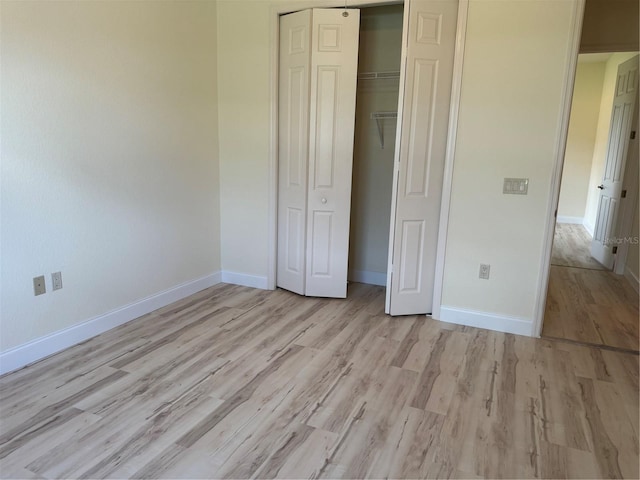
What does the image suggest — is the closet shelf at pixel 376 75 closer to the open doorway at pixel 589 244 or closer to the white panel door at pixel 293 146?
the white panel door at pixel 293 146

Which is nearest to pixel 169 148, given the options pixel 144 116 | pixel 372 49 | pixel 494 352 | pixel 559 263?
pixel 144 116

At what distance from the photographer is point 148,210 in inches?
131

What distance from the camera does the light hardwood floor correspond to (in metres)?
1.83

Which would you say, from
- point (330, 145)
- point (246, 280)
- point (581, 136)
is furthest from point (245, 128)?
point (581, 136)

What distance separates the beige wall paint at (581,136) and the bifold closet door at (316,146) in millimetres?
5723

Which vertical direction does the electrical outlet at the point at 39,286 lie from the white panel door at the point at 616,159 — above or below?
below

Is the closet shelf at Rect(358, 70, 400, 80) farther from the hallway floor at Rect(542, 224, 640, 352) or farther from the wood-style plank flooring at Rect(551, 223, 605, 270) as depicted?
the hallway floor at Rect(542, 224, 640, 352)

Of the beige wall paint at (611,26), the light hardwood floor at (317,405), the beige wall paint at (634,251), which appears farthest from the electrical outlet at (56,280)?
the beige wall paint at (634,251)

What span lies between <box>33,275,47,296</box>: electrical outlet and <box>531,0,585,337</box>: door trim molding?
3331 mm

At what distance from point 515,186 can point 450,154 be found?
0.51m

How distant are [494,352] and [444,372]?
514 millimetres

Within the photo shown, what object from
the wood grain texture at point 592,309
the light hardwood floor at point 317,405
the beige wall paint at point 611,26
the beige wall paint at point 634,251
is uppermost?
the beige wall paint at point 611,26

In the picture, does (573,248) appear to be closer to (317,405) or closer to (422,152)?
(422,152)

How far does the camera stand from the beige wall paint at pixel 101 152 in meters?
2.42
